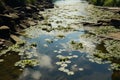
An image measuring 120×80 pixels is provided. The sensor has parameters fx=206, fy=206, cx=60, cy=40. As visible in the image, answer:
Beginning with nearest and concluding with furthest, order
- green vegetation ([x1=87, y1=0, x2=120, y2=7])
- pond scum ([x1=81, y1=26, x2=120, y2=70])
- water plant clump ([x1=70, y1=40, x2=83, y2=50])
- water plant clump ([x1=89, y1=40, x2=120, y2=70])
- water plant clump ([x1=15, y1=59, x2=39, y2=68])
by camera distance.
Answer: water plant clump ([x1=15, y1=59, x2=39, y2=68]) → water plant clump ([x1=89, y1=40, x2=120, y2=70]) → pond scum ([x1=81, y1=26, x2=120, y2=70]) → water plant clump ([x1=70, y1=40, x2=83, y2=50]) → green vegetation ([x1=87, y1=0, x2=120, y2=7])

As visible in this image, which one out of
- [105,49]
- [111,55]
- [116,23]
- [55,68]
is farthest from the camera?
[116,23]

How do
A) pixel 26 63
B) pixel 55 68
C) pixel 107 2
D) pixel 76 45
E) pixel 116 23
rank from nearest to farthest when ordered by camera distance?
pixel 55 68
pixel 26 63
pixel 76 45
pixel 116 23
pixel 107 2

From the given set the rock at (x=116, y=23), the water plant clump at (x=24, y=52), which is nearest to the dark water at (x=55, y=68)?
the water plant clump at (x=24, y=52)

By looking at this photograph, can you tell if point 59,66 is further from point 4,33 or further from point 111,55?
point 4,33

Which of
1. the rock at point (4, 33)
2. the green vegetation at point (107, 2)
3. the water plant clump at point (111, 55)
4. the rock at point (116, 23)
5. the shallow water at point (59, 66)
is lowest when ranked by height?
the green vegetation at point (107, 2)

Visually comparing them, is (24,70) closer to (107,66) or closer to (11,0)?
(107,66)

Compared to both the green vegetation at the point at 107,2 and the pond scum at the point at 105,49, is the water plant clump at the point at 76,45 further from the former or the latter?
the green vegetation at the point at 107,2

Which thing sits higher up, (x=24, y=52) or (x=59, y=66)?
(x=24, y=52)

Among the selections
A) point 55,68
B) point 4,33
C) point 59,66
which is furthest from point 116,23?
point 55,68

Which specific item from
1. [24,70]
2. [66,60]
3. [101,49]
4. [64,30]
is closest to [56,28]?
[64,30]

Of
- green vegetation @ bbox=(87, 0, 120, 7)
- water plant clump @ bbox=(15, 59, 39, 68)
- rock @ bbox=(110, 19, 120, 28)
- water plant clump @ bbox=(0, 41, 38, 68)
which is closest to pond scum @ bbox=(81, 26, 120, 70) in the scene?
rock @ bbox=(110, 19, 120, 28)

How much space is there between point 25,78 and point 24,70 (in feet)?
4.74

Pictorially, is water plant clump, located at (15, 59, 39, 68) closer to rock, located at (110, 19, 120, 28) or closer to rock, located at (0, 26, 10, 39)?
rock, located at (0, 26, 10, 39)

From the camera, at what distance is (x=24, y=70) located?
17.0 meters
